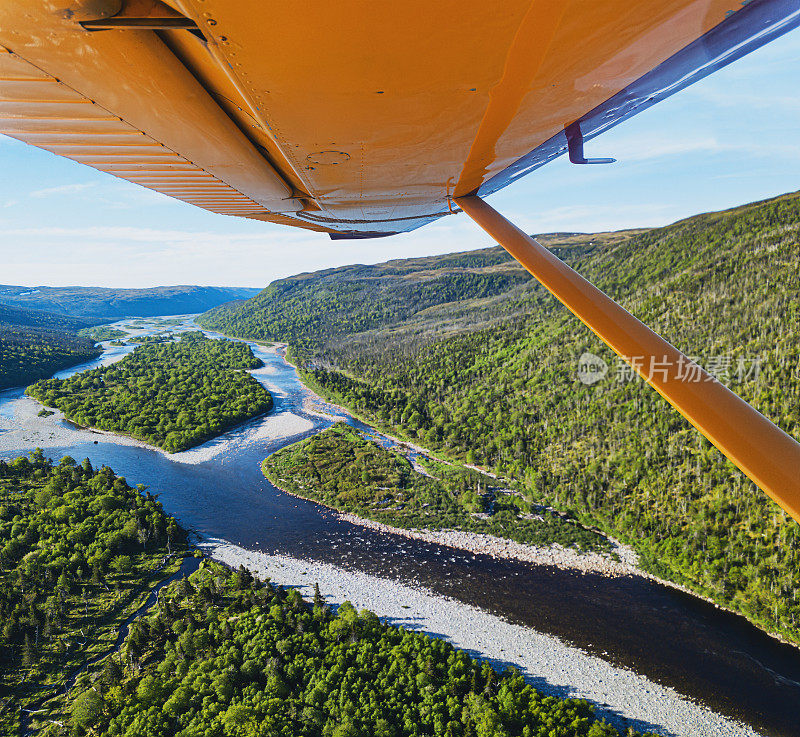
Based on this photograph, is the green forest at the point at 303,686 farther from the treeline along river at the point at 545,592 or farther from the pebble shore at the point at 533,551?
the pebble shore at the point at 533,551

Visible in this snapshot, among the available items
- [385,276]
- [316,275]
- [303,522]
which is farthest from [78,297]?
[303,522]

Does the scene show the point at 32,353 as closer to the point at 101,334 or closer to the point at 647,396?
the point at 101,334

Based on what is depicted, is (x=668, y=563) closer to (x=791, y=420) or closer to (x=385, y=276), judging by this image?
(x=791, y=420)

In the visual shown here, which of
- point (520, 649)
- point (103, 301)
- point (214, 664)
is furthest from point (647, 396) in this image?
point (103, 301)

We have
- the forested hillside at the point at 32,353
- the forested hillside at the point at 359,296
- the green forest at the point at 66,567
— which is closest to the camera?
the green forest at the point at 66,567

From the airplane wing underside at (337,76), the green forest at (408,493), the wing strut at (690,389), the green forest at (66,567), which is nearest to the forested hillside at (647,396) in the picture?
the green forest at (408,493)

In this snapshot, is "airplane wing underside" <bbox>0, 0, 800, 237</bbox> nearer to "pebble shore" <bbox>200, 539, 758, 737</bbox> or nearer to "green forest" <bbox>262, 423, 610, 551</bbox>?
"pebble shore" <bbox>200, 539, 758, 737</bbox>

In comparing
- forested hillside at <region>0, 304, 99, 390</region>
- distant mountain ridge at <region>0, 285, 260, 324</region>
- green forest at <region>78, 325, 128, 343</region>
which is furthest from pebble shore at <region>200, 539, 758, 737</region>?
distant mountain ridge at <region>0, 285, 260, 324</region>
